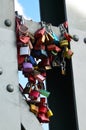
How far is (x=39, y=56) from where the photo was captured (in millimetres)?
1643

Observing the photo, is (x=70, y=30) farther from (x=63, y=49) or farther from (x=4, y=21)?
(x=4, y=21)

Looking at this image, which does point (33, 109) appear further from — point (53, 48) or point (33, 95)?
point (53, 48)

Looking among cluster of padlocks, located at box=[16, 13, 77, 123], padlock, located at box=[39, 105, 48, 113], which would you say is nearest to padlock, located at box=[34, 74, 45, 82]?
cluster of padlocks, located at box=[16, 13, 77, 123]

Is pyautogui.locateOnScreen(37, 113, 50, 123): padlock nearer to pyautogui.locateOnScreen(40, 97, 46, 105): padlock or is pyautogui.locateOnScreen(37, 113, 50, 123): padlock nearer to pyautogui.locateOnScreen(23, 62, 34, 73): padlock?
pyautogui.locateOnScreen(40, 97, 46, 105): padlock

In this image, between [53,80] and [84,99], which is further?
[53,80]

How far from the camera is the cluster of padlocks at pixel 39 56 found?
62.0 inches

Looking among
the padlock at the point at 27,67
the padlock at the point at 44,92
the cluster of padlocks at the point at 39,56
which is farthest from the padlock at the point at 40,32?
the padlock at the point at 44,92

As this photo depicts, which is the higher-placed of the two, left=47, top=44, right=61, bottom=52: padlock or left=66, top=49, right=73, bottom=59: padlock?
left=47, top=44, right=61, bottom=52: padlock

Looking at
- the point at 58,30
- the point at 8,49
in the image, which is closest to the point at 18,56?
the point at 8,49

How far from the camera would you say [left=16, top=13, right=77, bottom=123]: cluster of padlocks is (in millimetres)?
1574

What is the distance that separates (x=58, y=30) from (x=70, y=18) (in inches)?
3.0

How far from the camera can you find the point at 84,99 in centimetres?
160

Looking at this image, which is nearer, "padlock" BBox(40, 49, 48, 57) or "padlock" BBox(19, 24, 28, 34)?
"padlock" BBox(19, 24, 28, 34)

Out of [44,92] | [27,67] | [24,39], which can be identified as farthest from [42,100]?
[24,39]
